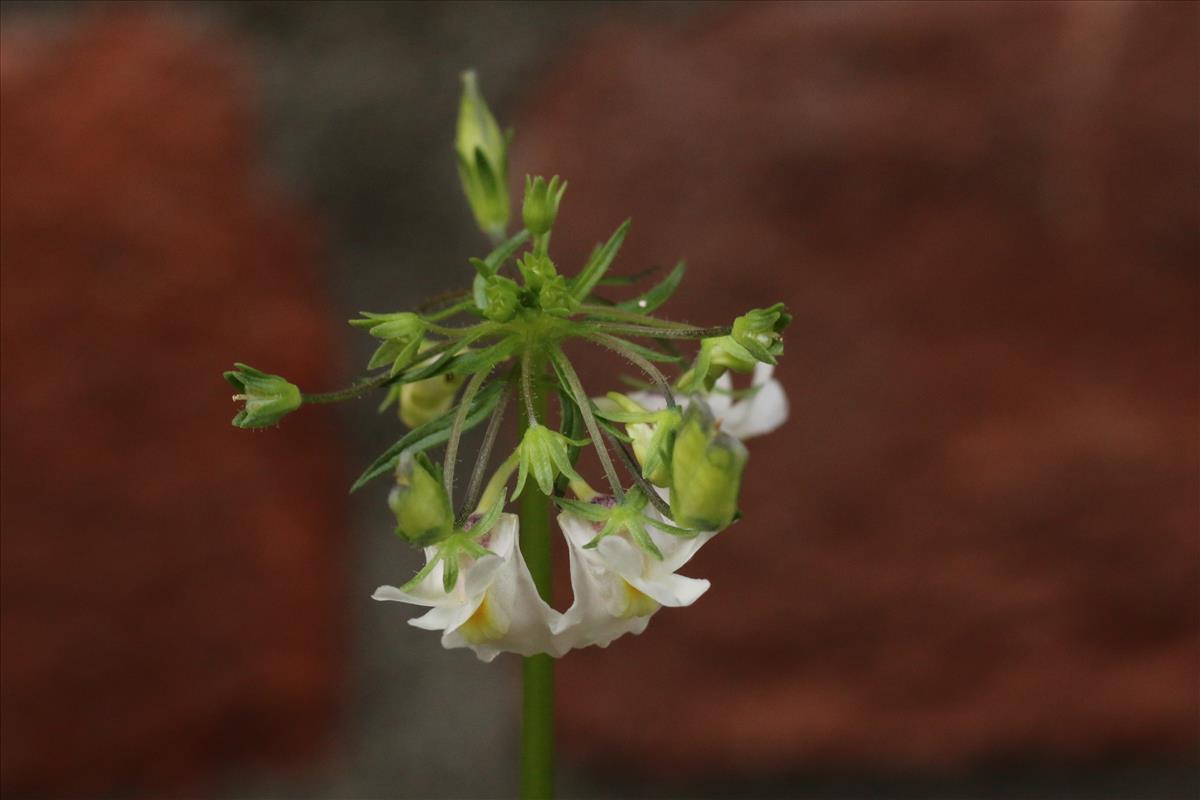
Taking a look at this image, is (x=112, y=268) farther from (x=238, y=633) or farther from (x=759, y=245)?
(x=759, y=245)

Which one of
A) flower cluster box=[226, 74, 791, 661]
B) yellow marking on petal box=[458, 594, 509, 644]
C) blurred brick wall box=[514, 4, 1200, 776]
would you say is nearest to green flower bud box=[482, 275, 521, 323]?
flower cluster box=[226, 74, 791, 661]

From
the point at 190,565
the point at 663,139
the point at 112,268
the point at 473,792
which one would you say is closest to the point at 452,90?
the point at 663,139

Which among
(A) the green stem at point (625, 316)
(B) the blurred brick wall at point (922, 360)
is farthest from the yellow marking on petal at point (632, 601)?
(B) the blurred brick wall at point (922, 360)

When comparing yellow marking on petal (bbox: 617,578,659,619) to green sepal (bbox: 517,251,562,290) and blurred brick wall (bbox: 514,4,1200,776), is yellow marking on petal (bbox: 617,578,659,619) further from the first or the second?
blurred brick wall (bbox: 514,4,1200,776)

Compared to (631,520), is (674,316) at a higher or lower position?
higher

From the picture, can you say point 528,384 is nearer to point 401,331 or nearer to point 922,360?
point 401,331

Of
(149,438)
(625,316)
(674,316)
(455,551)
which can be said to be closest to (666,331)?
(625,316)
